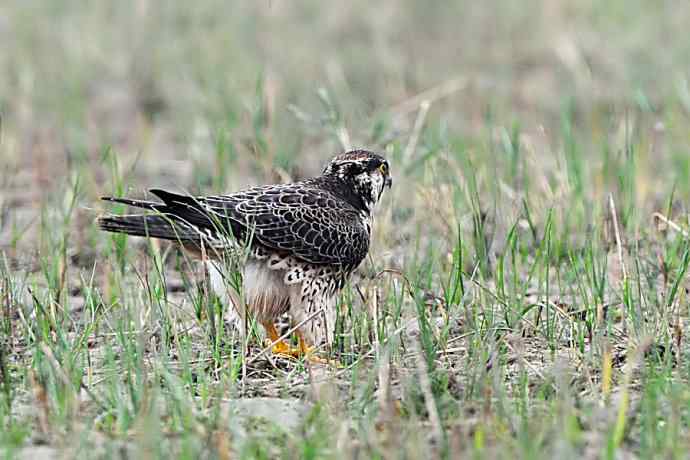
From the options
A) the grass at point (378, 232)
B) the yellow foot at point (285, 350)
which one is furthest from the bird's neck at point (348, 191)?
the yellow foot at point (285, 350)

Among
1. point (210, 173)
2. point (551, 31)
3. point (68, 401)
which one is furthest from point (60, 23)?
point (68, 401)

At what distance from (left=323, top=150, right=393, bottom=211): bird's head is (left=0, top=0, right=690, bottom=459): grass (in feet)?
1.03

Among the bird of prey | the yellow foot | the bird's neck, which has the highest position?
the bird's neck

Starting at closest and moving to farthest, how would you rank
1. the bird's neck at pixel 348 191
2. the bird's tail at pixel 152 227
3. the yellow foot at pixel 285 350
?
1. the bird's tail at pixel 152 227
2. the yellow foot at pixel 285 350
3. the bird's neck at pixel 348 191

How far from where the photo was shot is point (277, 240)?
4867 millimetres

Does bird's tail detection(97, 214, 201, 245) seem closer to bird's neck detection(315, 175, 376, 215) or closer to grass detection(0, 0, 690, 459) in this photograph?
grass detection(0, 0, 690, 459)

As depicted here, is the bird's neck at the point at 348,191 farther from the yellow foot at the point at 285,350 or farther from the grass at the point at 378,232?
the yellow foot at the point at 285,350

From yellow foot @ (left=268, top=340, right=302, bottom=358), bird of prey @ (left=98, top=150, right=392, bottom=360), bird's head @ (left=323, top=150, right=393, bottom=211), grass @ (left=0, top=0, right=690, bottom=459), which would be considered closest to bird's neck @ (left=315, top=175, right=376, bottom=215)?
bird's head @ (left=323, top=150, right=393, bottom=211)

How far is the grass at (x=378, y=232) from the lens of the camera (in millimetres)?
3770

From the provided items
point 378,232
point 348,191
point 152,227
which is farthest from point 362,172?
point 152,227

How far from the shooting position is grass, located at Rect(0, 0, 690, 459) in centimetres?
377

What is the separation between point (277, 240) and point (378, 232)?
4.19ft

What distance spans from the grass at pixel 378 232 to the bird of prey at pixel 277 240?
0.14 m

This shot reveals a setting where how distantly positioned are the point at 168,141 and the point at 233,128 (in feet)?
6.25
